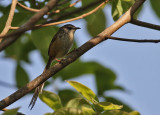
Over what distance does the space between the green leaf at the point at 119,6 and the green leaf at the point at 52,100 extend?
1056mm

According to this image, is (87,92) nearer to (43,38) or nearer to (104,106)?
(104,106)

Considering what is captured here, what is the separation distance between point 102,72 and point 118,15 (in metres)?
1.47

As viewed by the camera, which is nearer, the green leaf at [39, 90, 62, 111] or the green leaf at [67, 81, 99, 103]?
the green leaf at [67, 81, 99, 103]

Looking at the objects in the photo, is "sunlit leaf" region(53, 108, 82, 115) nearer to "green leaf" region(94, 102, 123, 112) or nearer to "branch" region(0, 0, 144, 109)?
"green leaf" region(94, 102, 123, 112)

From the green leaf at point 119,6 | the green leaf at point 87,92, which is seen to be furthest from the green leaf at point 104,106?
the green leaf at point 119,6

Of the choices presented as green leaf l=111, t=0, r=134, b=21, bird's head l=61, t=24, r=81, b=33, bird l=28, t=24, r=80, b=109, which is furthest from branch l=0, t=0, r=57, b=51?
bird's head l=61, t=24, r=81, b=33

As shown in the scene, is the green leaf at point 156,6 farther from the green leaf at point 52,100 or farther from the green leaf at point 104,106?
the green leaf at point 52,100

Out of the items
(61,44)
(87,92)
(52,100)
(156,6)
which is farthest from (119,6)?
(61,44)

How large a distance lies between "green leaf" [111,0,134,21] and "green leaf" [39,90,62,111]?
1.06 meters

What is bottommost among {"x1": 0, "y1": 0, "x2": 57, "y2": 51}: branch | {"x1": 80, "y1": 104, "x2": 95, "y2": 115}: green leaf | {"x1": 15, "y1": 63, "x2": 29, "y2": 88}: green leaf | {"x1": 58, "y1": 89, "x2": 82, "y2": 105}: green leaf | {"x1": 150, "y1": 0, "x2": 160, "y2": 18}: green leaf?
{"x1": 58, "y1": 89, "x2": 82, "y2": 105}: green leaf

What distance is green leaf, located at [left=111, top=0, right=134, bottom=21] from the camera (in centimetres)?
290

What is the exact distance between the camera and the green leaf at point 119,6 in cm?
290

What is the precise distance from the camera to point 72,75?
433 centimetres

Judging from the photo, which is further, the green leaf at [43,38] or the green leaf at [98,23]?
the green leaf at [98,23]
